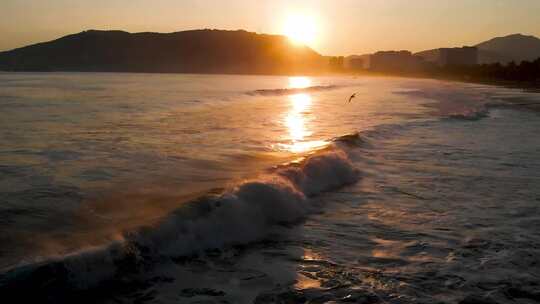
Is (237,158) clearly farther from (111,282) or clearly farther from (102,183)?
(111,282)

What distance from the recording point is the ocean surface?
599cm

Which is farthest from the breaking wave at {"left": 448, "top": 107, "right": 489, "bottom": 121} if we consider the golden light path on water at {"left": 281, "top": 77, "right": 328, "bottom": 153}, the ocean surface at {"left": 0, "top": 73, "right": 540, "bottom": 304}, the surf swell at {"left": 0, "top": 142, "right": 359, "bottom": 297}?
the surf swell at {"left": 0, "top": 142, "right": 359, "bottom": 297}

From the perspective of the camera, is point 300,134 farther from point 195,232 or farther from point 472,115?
point 472,115

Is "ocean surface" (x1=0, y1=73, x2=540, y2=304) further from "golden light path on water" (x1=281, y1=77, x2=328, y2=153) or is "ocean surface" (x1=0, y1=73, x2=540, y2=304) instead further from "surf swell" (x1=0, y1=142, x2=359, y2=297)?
"golden light path on water" (x1=281, y1=77, x2=328, y2=153)

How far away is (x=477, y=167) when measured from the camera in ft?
44.9

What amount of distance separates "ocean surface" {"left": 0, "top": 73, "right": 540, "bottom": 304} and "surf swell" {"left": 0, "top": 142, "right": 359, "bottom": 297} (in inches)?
0.9

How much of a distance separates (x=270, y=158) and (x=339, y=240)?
6900mm

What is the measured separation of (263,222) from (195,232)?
149 centimetres

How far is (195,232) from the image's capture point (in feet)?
25.3

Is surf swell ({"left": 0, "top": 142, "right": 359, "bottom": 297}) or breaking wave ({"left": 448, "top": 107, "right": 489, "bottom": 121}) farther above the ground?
breaking wave ({"left": 448, "top": 107, "right": 489, "bottom": 121})

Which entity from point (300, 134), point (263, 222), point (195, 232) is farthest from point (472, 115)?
point (195, 232)

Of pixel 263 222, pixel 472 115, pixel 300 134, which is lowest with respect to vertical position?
pixel 263 222

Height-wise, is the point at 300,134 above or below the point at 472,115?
below

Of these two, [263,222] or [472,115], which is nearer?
[263,222]
